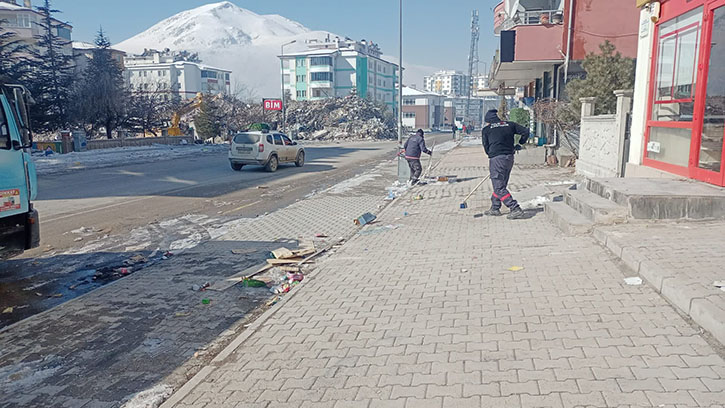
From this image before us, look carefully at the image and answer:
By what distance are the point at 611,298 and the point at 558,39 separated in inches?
741

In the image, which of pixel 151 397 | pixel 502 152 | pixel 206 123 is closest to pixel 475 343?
pixel 151 397

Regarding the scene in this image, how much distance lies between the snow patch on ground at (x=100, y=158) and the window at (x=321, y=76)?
199 feet

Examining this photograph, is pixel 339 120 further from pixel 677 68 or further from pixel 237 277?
pixel 237 277

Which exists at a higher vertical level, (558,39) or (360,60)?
(360,60)

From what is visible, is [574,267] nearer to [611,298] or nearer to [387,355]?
[611,298]

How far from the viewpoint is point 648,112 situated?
926 cm

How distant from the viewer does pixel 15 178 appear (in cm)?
611

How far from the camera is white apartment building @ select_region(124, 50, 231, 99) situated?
4028 inches

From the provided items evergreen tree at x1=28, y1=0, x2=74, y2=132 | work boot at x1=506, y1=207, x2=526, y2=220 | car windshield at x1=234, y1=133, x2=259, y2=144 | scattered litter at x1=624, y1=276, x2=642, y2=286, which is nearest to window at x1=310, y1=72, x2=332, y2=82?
evergreen tree at x1=28, y1=0, x2=74, y2=132

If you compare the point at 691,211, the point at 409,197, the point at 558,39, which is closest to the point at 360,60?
the point at 558,39

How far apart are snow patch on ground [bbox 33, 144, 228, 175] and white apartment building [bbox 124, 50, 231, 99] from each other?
6977 centimetres

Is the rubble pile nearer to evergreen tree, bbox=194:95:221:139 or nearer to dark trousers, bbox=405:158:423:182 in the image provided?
evergreen tree, bbox=194:95:221:139

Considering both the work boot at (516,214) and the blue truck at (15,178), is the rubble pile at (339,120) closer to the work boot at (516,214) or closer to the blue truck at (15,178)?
the work boot at (516,214)

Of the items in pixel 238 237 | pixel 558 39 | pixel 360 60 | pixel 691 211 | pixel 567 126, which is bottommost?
pixel 238 237
